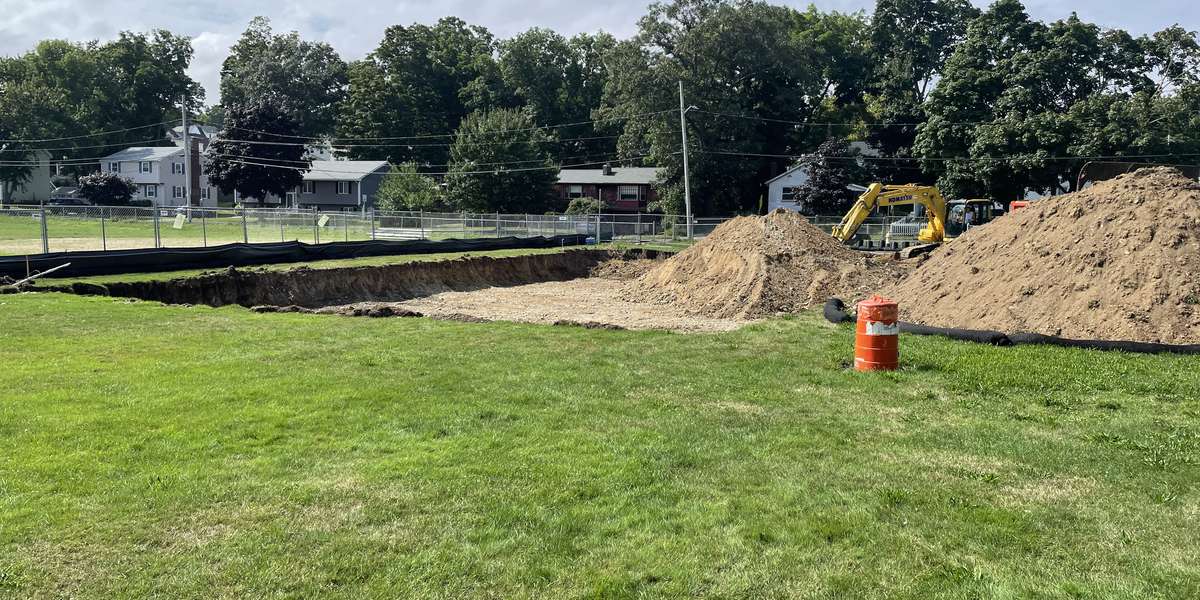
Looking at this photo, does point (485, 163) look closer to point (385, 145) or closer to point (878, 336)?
point (385, 145)

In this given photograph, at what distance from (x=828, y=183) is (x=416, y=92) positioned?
4657 cm

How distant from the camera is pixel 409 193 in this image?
195 ft

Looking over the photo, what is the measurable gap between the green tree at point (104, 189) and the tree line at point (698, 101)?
27.0ft

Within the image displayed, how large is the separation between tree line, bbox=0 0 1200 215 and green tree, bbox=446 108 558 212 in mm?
145

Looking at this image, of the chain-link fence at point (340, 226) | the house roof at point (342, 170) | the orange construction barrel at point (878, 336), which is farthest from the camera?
the house roof at point (342, 170)

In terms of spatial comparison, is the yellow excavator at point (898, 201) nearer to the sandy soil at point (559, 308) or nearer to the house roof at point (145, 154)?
the sandy soil at point (559, 308)

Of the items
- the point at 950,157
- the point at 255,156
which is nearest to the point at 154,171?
the point at 255,156

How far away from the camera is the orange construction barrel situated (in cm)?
966

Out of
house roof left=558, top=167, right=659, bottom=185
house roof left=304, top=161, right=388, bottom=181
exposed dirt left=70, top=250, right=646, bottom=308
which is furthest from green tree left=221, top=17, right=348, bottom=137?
exposed dirt left=70, top=250, right=646, bottom=308

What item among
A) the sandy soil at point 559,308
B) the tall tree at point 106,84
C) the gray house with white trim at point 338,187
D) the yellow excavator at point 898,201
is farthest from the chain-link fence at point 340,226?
the tall tree at point 106,84

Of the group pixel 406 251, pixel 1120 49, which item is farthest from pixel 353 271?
pixel 1120 49

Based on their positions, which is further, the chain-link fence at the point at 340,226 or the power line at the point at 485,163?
the power line at the point at 485,163

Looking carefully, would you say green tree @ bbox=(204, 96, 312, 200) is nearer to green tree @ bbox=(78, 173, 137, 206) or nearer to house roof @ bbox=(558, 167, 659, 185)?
green tree @ bbox=(78, 173, 137, 206)

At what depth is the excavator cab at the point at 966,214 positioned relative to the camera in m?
39.5
